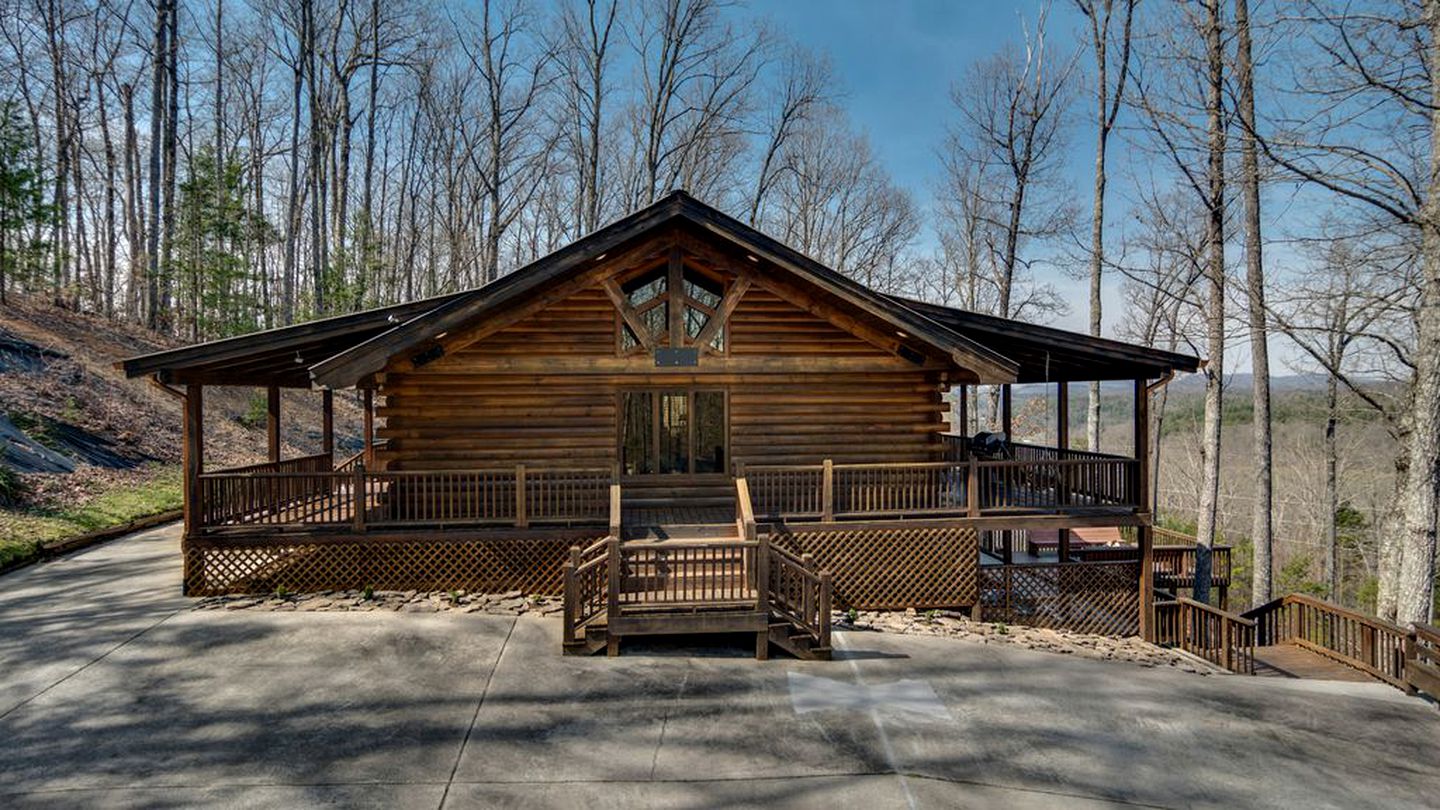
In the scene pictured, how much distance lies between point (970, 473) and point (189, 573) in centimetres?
1239

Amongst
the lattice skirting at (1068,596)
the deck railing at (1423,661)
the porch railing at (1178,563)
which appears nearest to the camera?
the deck railing at (1423,661)

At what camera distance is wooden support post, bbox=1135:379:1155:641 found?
444 inches

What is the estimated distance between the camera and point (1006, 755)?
6.14 metres

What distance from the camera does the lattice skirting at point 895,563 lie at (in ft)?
35.1

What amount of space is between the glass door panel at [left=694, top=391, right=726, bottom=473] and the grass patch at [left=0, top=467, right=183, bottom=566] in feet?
39.8

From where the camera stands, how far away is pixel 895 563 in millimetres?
10836

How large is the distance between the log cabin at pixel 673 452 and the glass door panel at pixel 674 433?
0.14 ft

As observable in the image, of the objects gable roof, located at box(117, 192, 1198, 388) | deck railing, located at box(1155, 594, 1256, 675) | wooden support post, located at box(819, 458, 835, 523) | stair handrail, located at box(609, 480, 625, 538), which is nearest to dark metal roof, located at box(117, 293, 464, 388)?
gable roof, located at box(117, 192, 1198, 388)

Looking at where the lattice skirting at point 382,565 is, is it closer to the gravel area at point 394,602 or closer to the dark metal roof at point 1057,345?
the gravel area at point 394,602

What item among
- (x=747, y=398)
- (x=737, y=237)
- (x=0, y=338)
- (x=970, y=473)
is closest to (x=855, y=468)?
(x=970, y=473)

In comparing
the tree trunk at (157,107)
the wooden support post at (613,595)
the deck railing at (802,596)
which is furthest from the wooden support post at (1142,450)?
the tree trunk at (157,107)

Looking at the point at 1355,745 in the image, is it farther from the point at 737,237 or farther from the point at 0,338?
the point at 0,338

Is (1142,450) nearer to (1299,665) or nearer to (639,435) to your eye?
(1299,665)

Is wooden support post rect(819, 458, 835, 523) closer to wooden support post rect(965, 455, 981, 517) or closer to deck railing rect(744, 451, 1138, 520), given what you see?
deck railing rect(744, 451, 1138, 520)
